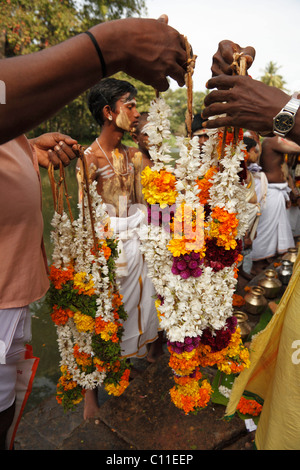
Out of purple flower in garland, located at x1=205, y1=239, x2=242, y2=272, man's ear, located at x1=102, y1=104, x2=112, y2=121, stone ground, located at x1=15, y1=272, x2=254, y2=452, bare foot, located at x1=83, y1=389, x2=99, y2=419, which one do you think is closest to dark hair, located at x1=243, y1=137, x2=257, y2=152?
man's ear, located at x1=102, y1=104, x2=112, y2=121

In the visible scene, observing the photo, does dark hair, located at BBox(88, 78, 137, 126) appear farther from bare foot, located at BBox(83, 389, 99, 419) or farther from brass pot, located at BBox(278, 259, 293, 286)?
brass pot, located at BBox(278, 259, 293, 286)

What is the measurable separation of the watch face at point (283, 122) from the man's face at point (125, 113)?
163 centimetres

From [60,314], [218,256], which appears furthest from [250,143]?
[60,314]

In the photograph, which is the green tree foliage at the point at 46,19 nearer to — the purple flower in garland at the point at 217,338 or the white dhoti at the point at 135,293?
the white dhoti at the point at 135,293

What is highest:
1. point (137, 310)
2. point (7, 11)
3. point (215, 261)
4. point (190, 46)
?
point (7, 11)

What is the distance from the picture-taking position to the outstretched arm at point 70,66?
0.78 m

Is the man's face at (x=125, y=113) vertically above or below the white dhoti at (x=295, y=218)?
above

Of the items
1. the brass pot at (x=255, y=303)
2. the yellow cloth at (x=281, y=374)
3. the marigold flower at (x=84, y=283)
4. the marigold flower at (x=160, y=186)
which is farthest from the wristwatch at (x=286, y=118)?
the brass pot at (x=255, y=303)

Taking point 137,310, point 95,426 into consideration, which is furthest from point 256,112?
point 95,426

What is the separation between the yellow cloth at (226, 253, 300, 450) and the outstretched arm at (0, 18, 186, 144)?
1248 millimetres

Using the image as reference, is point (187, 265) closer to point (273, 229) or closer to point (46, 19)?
point (273, 229)

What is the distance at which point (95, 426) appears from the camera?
2.24 metres

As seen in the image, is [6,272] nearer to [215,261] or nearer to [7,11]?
[215,261]
